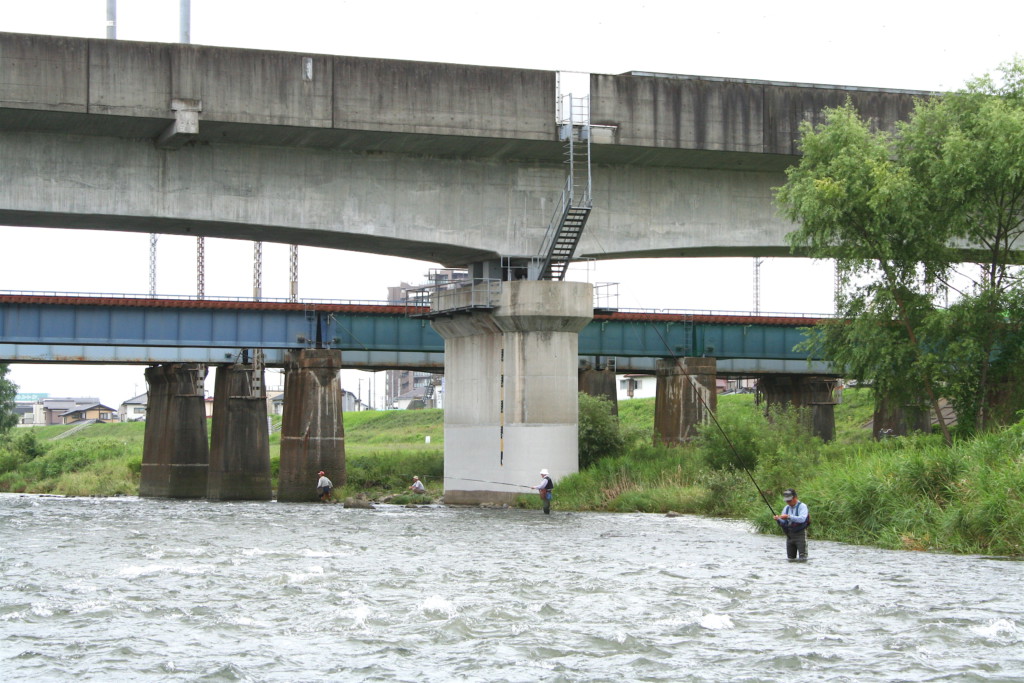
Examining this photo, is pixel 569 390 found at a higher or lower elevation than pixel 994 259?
lower

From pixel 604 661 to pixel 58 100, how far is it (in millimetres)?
22288

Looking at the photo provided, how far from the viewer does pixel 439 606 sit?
17562 mm

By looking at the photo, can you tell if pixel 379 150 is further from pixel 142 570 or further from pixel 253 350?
pixel 253 350

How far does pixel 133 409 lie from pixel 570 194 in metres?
152

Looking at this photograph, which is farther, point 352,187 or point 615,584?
point 352,187

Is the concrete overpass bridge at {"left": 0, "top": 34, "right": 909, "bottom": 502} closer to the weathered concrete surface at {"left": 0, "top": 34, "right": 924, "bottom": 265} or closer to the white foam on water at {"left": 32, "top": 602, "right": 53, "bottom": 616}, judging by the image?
the weathered concrete surface at {"left": 0, "top": 34, "right": 924, "bottom": 265}

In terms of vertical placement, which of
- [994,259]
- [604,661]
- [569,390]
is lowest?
[604,661]

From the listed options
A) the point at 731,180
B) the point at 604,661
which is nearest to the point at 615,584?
the point at 604,661

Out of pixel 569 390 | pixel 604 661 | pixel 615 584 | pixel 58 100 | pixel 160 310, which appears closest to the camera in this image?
pixel 604 661

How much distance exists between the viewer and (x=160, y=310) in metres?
48.2

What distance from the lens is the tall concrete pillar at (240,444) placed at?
170ft

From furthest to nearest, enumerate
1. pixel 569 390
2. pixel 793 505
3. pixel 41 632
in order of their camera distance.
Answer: pixel 569 390 → pixel 793 505 → pixel 41 632

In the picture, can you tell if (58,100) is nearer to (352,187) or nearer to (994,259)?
(352,187)

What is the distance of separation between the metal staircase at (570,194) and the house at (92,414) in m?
149
